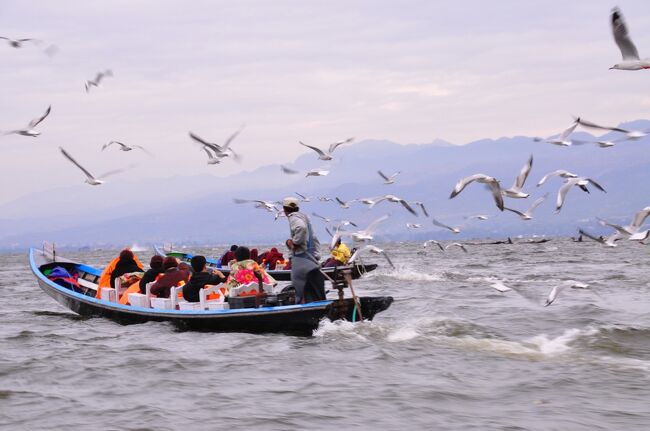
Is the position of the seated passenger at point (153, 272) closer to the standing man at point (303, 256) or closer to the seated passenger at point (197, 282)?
the seated passenger at point (197, 282)

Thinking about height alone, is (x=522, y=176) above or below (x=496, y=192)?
above

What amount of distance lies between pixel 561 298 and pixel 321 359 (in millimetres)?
11821

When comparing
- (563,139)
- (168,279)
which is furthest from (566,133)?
(168,279)

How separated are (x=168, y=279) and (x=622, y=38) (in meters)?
11.2

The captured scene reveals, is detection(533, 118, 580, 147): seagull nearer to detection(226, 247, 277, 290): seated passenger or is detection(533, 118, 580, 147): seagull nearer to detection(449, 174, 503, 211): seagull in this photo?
detection(449, 174, 503, 211): seagull

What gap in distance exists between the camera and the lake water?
11148 millimetres

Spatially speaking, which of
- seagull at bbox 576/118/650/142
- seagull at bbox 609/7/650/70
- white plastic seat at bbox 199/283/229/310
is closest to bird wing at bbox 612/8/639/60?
seagull at bbox 609/7/650/70

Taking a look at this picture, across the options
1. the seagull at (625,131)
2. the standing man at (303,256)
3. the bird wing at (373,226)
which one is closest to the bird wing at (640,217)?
the seagull at (625,131)

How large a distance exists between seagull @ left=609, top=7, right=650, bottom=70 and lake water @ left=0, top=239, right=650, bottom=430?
437cm

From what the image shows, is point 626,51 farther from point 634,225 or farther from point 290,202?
point 290,202

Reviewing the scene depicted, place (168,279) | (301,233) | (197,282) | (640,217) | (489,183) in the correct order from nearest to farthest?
(489,183), (640,217), (301,233), (197,282), (168,279)

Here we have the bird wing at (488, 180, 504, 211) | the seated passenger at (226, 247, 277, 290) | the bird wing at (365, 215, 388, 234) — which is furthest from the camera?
the bird wing at (365, 215, 388, 234)

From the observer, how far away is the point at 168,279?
19.9 metres

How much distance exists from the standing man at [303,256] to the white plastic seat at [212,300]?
5.65 ft
